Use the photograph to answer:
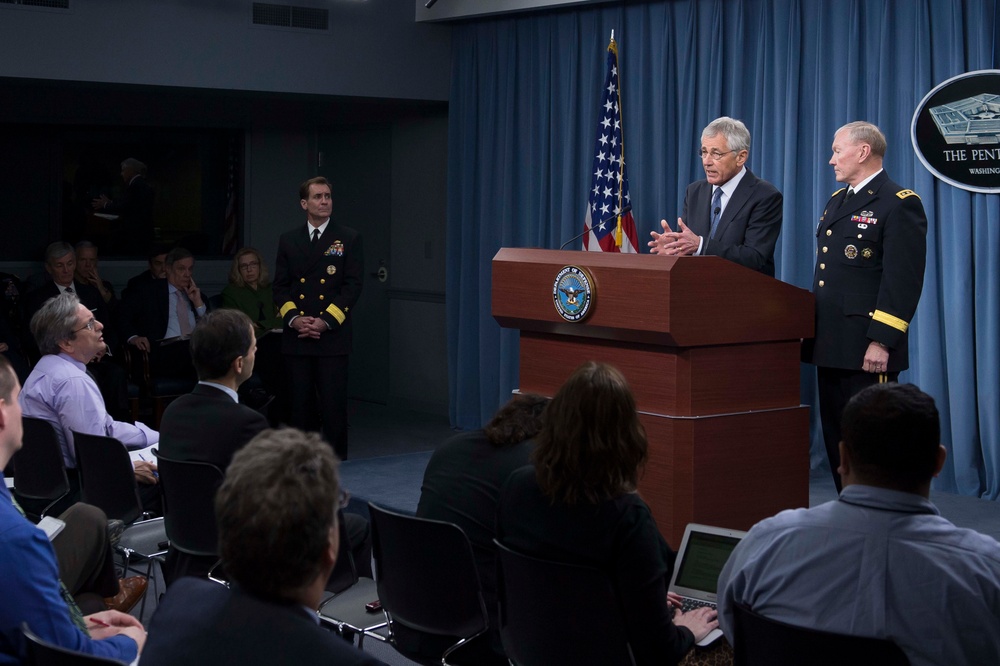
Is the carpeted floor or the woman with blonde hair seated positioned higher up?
the woman with blonde hair seated

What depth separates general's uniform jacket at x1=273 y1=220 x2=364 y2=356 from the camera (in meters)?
6.57

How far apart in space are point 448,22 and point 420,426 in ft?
9.10

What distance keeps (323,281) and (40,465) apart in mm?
2571

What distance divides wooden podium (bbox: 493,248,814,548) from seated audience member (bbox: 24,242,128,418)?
3546 mm

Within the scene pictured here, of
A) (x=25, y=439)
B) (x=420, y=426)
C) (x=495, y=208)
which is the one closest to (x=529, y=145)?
(x=495, y=208)

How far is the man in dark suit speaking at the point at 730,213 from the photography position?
4.36 m

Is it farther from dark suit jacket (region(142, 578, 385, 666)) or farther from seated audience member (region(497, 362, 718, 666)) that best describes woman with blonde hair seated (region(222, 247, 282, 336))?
dark suit jacket (region(142, 578, 385, 666))

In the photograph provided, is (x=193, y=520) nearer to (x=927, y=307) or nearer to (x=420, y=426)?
(x=927, y=307)

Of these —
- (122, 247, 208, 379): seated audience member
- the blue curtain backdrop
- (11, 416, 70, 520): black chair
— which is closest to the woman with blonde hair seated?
(122, 247, 208, 379): seated audience member

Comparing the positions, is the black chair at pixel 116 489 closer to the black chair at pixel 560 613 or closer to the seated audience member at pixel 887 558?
the black chair at pixel 560 613

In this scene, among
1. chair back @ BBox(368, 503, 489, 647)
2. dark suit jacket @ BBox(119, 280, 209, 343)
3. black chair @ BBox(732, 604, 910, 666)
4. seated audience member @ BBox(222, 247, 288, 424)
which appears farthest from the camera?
seated audience member @ BBox(222, 247, 288, 424)

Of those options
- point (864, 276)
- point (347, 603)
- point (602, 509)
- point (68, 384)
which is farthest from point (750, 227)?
point (68, 384)

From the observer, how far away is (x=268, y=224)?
30.6 feet

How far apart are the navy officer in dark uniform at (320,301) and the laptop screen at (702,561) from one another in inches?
161
